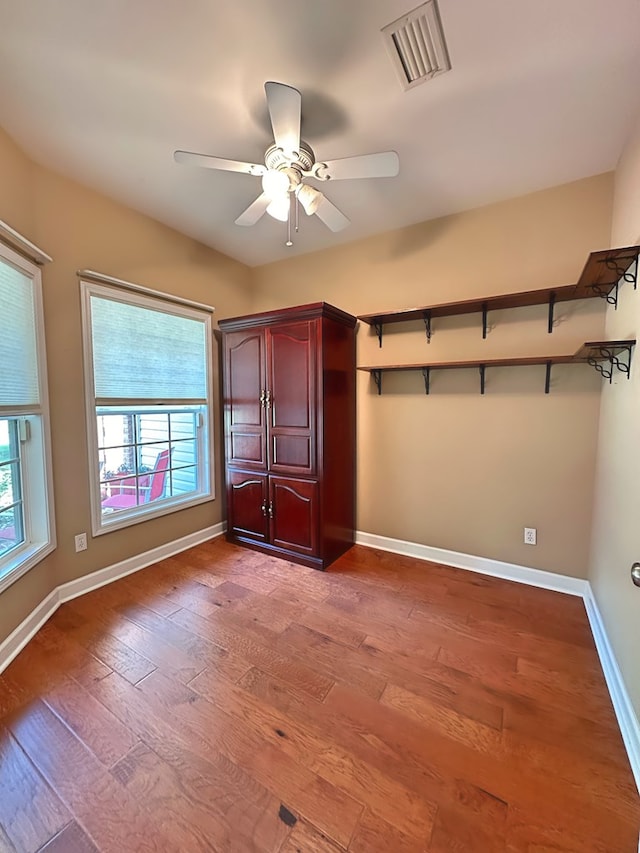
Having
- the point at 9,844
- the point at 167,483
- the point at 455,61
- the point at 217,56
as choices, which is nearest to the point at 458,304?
the point at 455,61

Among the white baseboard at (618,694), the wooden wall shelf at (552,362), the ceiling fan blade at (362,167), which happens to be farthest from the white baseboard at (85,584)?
the ceiling fan blade at (362,167)

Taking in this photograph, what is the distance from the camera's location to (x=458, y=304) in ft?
7.58

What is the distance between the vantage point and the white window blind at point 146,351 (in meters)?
2.42

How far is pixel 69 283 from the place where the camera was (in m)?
2.21

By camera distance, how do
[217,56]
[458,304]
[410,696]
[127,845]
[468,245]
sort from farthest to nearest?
[468,245]
[458,304]
[410,696]
[217,56]
[127,845]

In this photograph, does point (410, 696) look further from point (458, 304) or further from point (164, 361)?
point (164, 361)

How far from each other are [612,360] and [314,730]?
225 centimetres

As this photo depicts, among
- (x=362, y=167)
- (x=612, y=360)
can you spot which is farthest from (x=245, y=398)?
(x=612, y=360)

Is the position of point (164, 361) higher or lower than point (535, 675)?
higher

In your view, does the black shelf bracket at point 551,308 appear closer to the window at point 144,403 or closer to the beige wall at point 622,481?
the beige wall at point 622,481

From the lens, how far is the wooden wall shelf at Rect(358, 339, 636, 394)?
65.6 inches

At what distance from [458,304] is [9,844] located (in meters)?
3.07

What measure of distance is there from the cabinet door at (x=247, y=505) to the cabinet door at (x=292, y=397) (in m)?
0.27

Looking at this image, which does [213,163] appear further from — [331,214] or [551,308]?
[551,308]
